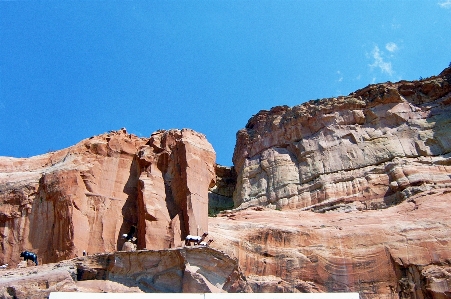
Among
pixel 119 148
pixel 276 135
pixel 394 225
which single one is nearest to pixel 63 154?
pixel 119 148

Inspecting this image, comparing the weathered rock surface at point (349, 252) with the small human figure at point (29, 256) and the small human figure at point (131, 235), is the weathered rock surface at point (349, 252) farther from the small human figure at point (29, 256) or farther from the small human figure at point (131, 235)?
the small human figure at point (29, 256)

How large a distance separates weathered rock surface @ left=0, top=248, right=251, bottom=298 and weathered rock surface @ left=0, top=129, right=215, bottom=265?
382 cm

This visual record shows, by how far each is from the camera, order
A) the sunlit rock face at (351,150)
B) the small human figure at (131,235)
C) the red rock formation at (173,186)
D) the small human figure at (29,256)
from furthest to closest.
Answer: the sunlit rock face at (351,150), the red rock formation at (173,186), the small human figure at (131,235), the small human figure at (29,256)

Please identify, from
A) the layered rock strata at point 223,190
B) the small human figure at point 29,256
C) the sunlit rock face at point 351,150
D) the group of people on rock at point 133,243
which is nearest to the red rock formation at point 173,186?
the group of people on rock at point 133,243

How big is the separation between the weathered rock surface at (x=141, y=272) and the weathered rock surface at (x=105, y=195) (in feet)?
12.5

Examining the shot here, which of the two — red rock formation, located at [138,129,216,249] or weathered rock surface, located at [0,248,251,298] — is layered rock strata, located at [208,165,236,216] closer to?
red rock formation, located at [138,129,216,249]

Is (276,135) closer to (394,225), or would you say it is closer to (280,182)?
(280,182)

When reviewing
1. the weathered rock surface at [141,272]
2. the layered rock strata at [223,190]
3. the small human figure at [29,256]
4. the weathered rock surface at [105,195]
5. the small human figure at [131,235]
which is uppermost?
the layered rock strata at [223,190]

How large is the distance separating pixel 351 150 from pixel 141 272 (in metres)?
25.5

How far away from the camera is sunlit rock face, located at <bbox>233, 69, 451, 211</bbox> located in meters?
42.1

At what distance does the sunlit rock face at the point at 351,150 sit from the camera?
42.1m

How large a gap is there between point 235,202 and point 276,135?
6539 millimetres

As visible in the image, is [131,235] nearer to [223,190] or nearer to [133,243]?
[133,243]

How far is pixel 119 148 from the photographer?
33656mm
